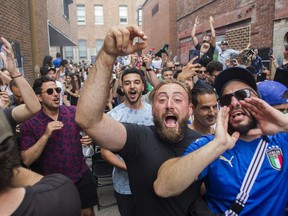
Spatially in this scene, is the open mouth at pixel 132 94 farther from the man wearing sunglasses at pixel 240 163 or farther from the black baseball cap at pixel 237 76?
the man wearing sunglasses at pixel 240 163

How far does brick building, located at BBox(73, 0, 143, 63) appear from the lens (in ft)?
124

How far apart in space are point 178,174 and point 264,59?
306 inches

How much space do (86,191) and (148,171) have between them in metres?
1.54

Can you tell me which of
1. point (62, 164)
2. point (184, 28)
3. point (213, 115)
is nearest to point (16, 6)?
point (62, 164)

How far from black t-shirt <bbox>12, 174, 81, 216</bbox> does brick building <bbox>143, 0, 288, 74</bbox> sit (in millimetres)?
7755

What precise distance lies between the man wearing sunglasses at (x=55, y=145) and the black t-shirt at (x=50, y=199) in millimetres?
1456

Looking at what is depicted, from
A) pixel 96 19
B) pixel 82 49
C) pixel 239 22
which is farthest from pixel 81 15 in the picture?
pixel 239 22

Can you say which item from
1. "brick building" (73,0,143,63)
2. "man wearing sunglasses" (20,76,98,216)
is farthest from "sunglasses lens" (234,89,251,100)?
"brick building" (73,0,143,63)

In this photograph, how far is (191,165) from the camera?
4.95 ft

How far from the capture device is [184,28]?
54.9 feet

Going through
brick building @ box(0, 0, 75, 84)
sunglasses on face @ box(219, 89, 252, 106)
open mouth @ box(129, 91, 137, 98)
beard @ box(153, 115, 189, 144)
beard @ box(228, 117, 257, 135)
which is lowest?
beard @ box(153, 115, 189, 144)

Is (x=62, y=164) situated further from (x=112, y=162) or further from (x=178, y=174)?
(x=178, y=174)

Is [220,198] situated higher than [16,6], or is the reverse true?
[16,6]

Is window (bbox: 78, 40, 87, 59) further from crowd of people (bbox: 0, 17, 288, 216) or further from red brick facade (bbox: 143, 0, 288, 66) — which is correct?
crowd of people (bbox: 0, 17, 288, 216)
